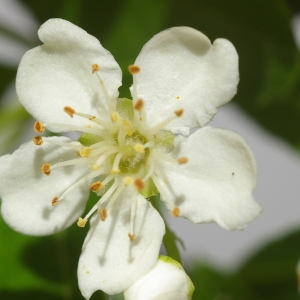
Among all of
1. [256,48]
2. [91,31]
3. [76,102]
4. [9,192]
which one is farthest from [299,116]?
[9,192]

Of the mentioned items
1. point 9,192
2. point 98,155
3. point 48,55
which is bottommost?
point 9,192

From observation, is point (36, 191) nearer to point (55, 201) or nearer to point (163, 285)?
point (55, 201)

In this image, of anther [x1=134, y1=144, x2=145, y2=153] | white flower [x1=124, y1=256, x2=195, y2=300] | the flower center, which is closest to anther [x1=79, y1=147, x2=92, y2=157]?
the flower center

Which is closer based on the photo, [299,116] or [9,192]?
[9,192]

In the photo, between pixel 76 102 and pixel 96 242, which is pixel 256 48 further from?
pixel 96 242

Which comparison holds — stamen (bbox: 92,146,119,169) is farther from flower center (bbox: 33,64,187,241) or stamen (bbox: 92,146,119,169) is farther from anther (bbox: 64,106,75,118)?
anther (bbox: 64,106,75,118)

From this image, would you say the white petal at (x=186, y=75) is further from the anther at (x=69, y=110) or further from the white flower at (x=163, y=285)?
the white flower at (x=163, y=285)
